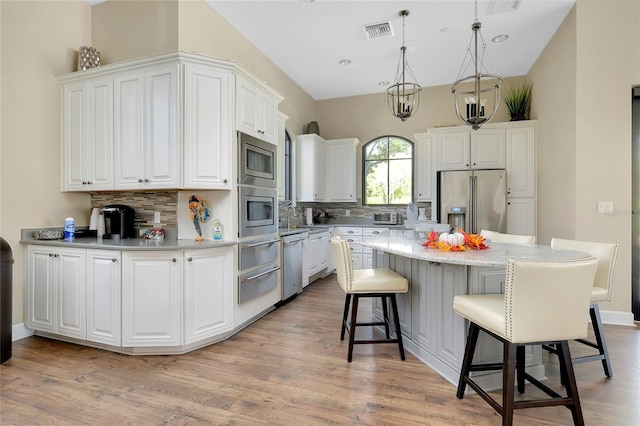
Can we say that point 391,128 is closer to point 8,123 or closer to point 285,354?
point 285,354

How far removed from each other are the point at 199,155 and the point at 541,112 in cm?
468

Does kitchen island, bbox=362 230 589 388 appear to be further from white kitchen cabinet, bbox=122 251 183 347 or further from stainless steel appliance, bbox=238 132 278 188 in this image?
white kitchen cabinet, bbox=122 251 183 347

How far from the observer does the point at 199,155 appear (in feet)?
9.66

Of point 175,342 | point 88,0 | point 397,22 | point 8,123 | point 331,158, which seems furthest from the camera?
point 331,158

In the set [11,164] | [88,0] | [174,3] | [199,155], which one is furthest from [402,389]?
[88,0]

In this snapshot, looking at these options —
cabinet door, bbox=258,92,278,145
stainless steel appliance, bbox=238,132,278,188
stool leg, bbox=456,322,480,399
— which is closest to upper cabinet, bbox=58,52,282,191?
stainless steel appliance, bbox=238,132,278,188

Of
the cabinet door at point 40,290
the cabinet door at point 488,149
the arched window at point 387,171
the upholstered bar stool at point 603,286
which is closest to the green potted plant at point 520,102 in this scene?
the cabinet door at point 488,149

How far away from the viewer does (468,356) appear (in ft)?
6.53

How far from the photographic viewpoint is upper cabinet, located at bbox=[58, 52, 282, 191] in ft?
9.48

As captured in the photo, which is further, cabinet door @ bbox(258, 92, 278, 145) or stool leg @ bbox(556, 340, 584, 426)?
cabinet door @ bbox(258, 92, 278, 145)

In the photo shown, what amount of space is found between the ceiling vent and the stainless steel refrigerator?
2.18 meters

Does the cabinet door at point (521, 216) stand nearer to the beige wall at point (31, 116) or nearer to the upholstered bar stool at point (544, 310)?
the upholstered bar stool at point (544, 310)

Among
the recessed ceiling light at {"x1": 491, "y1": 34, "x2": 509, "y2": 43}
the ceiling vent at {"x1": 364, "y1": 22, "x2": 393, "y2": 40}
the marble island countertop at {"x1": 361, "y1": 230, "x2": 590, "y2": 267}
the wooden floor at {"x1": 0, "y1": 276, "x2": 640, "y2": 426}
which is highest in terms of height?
the recessed ceiling light at {"x1": 491, "y1": 34, "x2": 509, "y2": 43}

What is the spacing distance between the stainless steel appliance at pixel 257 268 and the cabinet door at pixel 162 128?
0.94m
